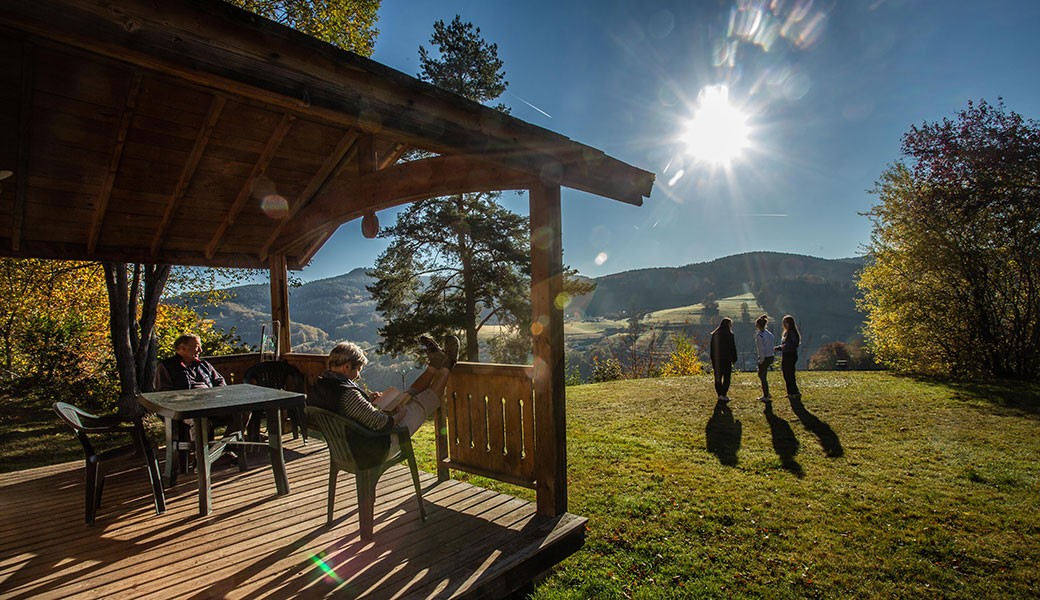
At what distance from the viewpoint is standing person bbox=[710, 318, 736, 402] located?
829 centimetres

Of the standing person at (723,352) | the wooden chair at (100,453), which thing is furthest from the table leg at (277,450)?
the standing person at (723,352)

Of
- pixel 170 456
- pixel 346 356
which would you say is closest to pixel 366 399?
pixel 346 356

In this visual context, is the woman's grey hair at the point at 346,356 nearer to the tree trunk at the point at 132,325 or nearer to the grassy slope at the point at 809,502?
the grassy slope at the point at 809,502

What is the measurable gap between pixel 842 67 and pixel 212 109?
14221mm

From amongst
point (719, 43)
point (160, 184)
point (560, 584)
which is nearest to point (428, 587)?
point (560, 584)

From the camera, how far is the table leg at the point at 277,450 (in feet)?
12.2

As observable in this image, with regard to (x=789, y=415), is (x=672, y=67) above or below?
above

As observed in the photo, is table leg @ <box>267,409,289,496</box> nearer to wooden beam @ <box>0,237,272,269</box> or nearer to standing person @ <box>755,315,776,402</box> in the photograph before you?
wooden beam @ <box>0,237,272,269</box>

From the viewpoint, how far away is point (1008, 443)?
228 inches

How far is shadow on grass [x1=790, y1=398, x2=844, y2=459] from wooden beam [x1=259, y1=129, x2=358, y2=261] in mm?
6537

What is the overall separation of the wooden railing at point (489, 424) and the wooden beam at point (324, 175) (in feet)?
8.60

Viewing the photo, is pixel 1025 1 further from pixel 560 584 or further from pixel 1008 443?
pixel 560 584

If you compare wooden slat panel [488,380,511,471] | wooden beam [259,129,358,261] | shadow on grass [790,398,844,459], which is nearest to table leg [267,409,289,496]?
wooden slat panel [488,380,511,471]

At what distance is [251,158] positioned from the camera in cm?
472
